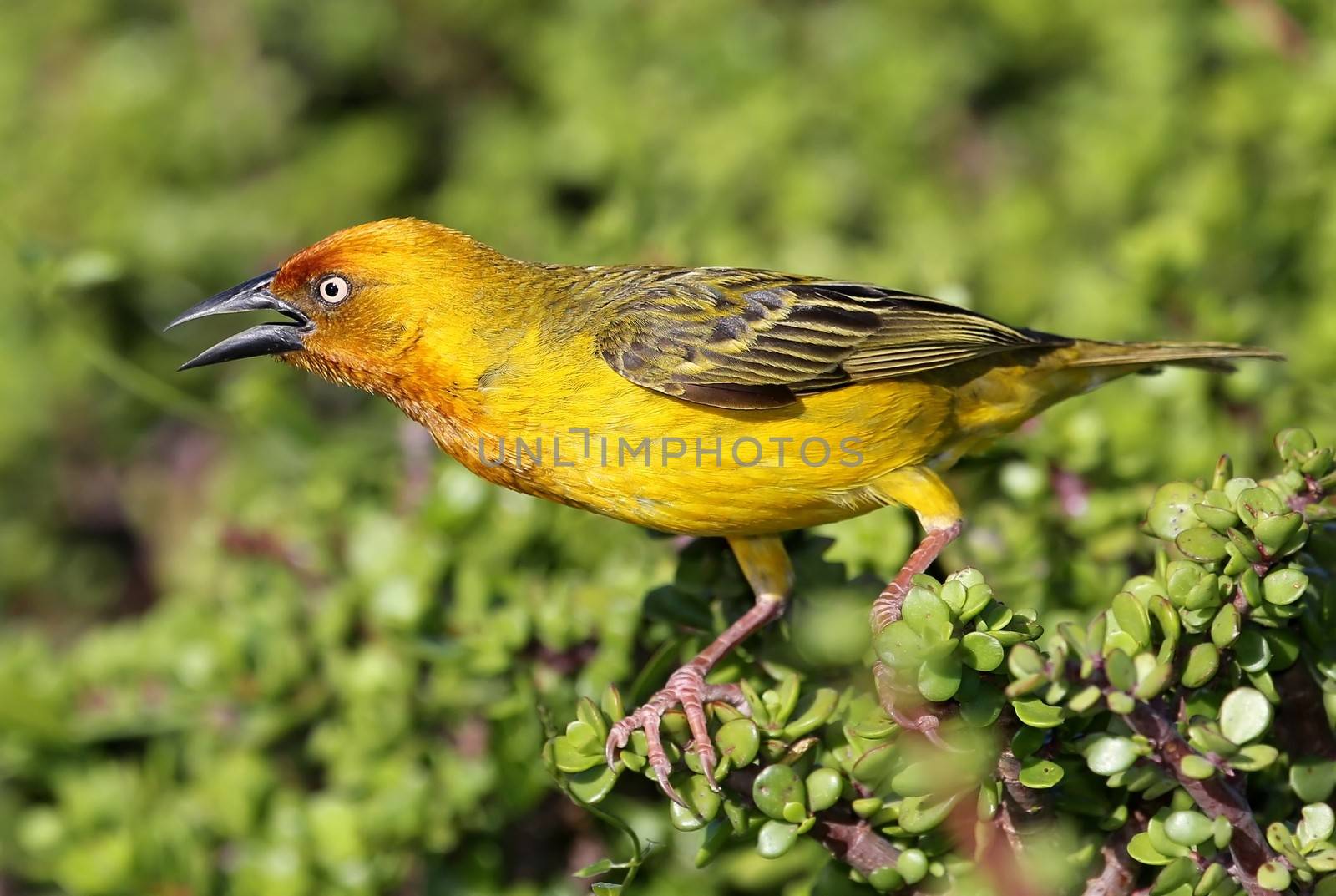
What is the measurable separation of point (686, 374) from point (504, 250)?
2.55m

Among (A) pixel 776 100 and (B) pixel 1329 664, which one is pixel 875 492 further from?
(A) pixel 776 100

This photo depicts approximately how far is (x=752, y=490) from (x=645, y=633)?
20.2 inches

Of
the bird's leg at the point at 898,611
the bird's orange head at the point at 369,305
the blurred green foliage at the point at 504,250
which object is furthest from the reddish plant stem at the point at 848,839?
the bird's orange head at the point at 369,305

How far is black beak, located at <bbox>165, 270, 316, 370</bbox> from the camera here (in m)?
3.35

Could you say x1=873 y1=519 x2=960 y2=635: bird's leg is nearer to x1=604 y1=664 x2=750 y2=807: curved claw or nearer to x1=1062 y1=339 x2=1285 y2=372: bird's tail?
x1=604 y1=664 x2=750 y2=807: curved claw

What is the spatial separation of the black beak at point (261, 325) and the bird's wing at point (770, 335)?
30.4 inches

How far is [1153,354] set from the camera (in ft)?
11.5

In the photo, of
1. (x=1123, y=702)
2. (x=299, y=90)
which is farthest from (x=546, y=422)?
(x=299, y=90)

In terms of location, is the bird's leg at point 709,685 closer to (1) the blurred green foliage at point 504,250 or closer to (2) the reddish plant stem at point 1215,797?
(1) the blurred green foliage at point 504,250

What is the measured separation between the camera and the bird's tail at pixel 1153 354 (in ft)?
11.2

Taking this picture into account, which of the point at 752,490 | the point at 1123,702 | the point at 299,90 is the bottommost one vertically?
the point at 299,90

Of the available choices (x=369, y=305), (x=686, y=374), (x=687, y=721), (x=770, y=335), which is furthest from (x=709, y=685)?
(x=369, y=305)

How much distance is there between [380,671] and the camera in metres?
3.57

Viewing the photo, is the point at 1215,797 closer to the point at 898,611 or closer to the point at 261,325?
the point at 898,611
